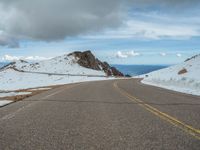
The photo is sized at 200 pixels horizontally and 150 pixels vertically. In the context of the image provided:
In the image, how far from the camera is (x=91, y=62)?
13612cm

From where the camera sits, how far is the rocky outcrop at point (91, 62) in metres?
133

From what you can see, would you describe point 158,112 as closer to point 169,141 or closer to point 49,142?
point 169,141

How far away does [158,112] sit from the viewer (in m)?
11.4

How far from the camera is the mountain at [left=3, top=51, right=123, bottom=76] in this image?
113188 mm

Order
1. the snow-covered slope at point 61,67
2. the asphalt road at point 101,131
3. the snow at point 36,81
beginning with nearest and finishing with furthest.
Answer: the asphalt road at point 101,131
the snow at point 36,81
the snow-covered slope at point 61,67

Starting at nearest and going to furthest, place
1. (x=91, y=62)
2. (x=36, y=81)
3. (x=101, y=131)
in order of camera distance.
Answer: (x=101, y=131) < (x=36, y=81) < (x=91, y=62)

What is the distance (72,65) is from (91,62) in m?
15.0

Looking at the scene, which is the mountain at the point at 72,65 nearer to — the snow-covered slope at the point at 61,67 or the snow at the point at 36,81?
the snow-covered slope at the point at 61,67

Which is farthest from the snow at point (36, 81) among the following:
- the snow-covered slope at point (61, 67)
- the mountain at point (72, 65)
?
the mountain at point (72, 65)

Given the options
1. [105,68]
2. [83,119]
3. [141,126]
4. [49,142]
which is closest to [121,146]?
[49,142]

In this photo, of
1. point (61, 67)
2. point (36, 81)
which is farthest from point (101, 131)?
point (61, 67)

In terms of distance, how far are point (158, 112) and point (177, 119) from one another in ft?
5.70

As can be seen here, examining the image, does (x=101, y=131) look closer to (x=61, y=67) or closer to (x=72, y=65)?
(x=61, y=67)

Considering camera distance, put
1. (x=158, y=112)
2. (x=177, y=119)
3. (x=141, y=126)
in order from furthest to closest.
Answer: (x=158, y=112)
(x=177, y=119)
(x=141, y=126)
